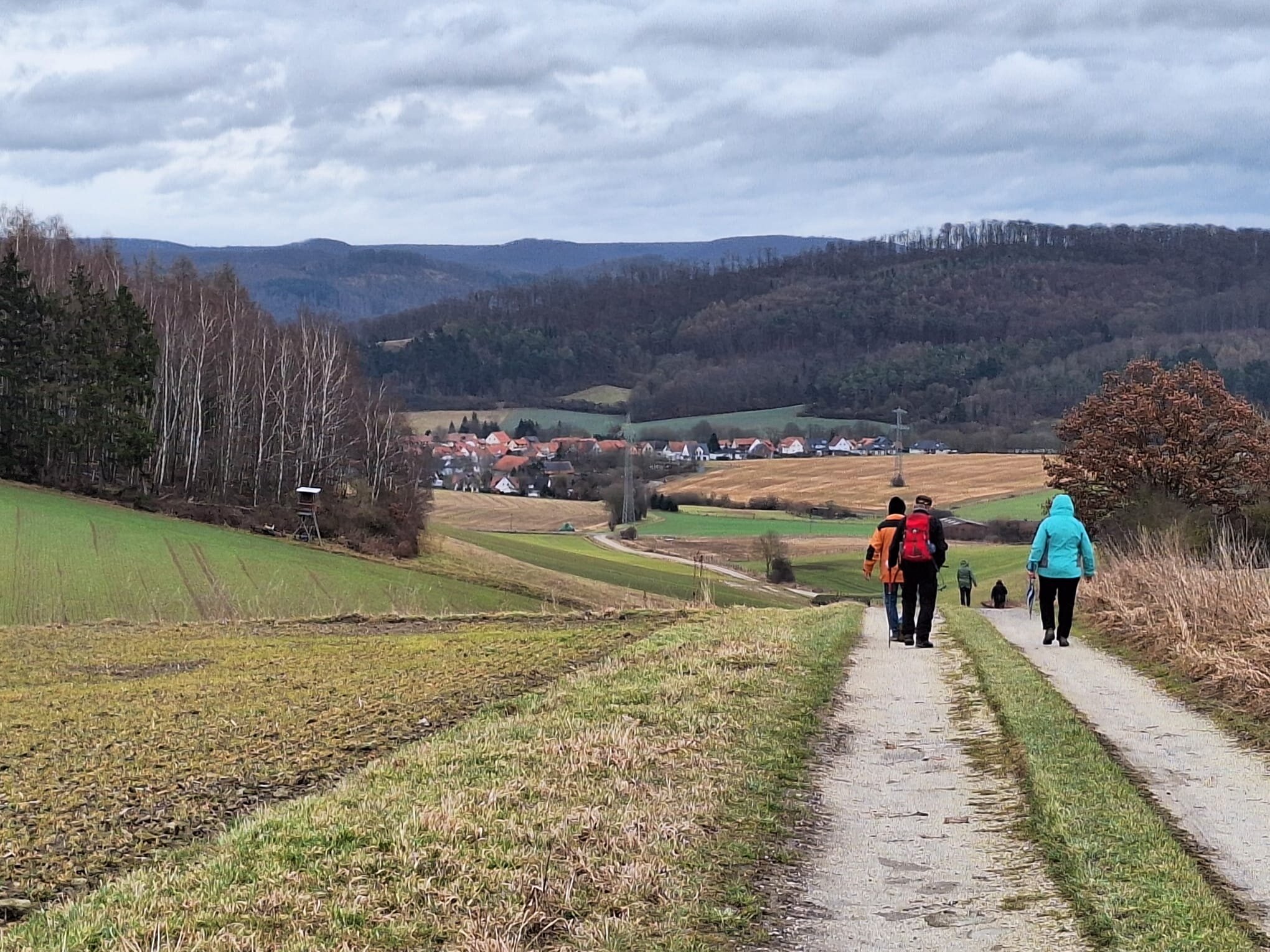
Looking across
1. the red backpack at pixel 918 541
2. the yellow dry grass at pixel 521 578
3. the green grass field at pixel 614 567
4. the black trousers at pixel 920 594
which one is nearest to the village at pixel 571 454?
the green grass field at pixel 614 567

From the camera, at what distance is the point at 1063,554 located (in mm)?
18141

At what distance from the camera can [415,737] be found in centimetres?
1217

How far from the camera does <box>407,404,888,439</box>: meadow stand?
168 meters

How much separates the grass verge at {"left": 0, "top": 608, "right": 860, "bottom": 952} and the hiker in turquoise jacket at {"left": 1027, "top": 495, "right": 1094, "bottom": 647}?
24.4ft

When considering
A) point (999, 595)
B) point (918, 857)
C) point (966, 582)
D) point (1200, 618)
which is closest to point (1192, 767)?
point (918, 857)

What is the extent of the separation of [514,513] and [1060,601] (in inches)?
3816

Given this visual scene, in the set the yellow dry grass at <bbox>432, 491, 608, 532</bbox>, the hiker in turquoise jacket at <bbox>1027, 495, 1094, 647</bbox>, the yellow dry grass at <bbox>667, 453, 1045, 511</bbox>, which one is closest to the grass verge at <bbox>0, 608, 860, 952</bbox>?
the hiker in turquoise jacket at <bbox>1027, 495, 1094, 647</bbox>

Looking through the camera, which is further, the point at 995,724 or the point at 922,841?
the point at 995,724

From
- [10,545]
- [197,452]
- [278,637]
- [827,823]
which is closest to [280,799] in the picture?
[827,823]

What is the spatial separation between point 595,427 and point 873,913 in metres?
175

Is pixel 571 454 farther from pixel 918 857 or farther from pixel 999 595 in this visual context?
pixel 918 857

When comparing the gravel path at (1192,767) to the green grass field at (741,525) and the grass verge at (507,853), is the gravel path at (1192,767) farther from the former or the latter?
the green grass field at (741,525)

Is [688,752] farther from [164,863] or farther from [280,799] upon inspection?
[164,863]

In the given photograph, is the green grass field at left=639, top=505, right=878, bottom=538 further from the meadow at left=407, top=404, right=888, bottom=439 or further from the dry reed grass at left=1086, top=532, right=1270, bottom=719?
the dry reed grass at left=1086, top=532, right=1270, bottom=719
